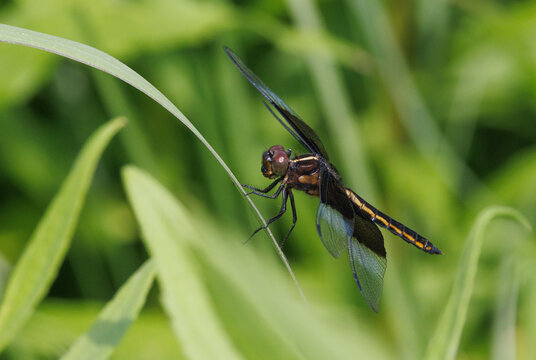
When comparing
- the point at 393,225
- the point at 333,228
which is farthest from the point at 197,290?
the point at 393,225

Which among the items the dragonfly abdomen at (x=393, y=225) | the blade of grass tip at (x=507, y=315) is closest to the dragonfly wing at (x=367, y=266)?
the dragonfly abdomen at (x=393, y=225)

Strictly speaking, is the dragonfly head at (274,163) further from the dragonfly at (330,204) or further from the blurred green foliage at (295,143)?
the blurred green foliage at (295,143)

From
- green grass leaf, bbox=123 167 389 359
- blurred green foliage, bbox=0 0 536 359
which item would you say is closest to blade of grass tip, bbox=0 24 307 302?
green grass leaf, bbox=123 167 389 359

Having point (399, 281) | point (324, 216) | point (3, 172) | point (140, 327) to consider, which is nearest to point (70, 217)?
point (324, 216)

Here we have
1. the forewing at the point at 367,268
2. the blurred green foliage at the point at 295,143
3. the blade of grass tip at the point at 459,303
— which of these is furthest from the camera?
the blurred green foliage at the point at 295,143

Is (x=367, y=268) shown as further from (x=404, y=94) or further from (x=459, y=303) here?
(x=404, y=94)

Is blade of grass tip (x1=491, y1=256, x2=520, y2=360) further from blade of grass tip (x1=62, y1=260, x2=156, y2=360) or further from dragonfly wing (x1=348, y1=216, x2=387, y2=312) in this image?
blade of grass tip (x1=62, y1=260, x2=156, y2=360)
